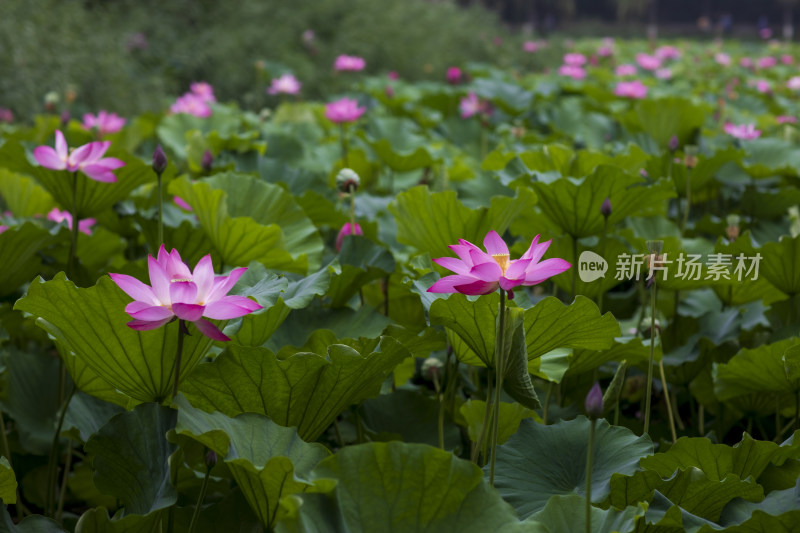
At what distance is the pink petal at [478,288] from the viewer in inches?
31.8

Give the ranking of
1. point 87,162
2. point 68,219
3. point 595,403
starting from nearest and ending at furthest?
point 595,403, point 87,162, point 68,219

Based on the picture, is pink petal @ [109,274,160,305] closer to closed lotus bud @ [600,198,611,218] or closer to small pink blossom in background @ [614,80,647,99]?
closed lotus bud @ [600,198,611,218]

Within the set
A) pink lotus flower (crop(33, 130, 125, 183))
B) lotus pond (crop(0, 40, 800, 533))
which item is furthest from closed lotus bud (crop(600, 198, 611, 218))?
pink lotus flower (crop(33, 130, 125, 183))

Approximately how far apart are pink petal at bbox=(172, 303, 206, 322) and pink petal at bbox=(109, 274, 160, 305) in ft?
0.16

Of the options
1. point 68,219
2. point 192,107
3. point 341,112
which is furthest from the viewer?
point 192,107

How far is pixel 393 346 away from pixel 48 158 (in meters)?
0.72

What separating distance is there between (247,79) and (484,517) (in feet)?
19.7

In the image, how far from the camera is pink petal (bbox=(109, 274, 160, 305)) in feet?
2.62

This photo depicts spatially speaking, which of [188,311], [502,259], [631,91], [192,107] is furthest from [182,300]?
[631,91]

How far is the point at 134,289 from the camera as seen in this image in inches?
31.8

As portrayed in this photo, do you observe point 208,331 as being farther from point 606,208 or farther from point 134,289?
point 606,208

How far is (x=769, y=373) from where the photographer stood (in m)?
1.13

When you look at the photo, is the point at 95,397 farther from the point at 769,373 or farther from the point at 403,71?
the point at 403,71

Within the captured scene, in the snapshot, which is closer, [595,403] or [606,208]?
[595,403]
